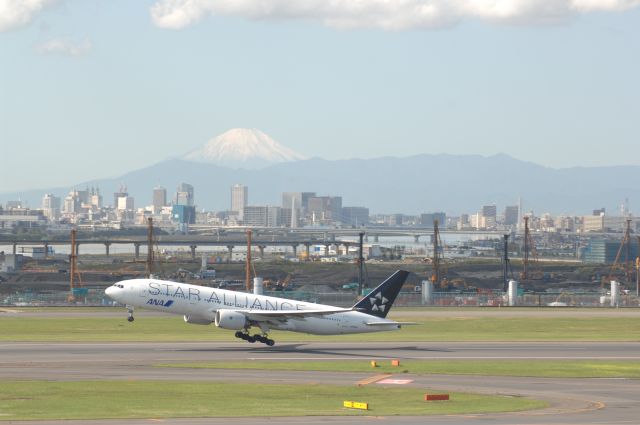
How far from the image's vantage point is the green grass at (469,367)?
6372 cm

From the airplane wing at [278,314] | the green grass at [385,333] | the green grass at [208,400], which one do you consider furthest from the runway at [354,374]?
the green grass at [385,333]

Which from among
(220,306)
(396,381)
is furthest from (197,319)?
(396,381)

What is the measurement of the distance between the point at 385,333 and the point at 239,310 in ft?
→ 60.4

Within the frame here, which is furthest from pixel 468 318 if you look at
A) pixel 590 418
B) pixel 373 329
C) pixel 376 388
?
pixel 590 418

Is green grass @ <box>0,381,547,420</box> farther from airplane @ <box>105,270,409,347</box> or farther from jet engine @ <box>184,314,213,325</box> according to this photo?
jet engine @ <box>184,314,213,325</box>

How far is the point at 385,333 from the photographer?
307ft

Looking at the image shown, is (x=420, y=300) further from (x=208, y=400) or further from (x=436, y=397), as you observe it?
(x=208, y=400)

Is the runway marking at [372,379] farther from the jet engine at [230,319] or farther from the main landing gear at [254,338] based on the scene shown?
the main landing gear at [254,338]

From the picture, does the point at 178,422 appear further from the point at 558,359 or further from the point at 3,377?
the point at 558,359

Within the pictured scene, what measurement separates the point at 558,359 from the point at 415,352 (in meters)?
9.13

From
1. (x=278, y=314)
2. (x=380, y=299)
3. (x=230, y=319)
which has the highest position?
(x=380, y=299)

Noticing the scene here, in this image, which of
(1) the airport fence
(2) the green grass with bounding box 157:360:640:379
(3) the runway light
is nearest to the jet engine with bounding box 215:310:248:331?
(2) the green grass with bounding box 157:360:640:379

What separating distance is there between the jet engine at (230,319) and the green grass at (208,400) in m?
20.4

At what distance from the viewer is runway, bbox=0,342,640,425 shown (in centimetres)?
4669
